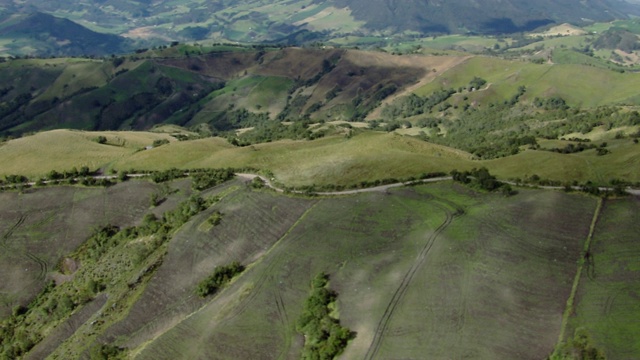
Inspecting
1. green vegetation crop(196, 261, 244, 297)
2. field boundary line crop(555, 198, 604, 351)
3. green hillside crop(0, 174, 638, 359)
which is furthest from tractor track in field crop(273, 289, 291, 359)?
field boundary line crop(555, 198, 604, 351)

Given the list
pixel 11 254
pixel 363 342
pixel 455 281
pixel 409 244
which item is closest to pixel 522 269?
pixel 455 281

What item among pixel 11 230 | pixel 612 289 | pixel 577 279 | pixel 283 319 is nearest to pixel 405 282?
pixel 283 319

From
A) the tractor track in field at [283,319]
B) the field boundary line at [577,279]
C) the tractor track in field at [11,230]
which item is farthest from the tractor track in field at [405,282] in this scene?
the tractor track in field at [11,230]

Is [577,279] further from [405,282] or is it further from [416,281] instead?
[405,282]

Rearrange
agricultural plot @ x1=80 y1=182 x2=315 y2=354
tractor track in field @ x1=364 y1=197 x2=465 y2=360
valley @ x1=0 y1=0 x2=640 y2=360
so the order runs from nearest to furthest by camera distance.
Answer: tractor track in field @ x1=364 y1=197 x2=465 y2=360 < valley @ x1=0 y1=0 x2=640 y2=360 < agricultural plot @ x1=80 y1=182 x2=315 y2=354

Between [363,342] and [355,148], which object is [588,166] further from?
[363,342]

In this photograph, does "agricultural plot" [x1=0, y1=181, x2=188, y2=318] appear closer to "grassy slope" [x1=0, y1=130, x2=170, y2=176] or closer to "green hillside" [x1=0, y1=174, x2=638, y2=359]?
"green hillside" [x1=0, y1=174, x2=638, y2=359]
